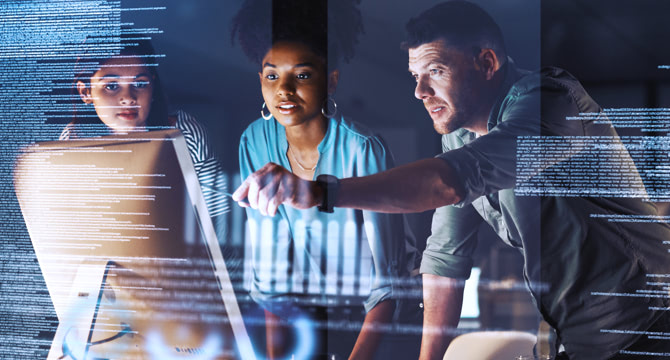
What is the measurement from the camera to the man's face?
5.50ft

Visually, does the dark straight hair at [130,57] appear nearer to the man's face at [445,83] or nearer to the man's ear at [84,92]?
the man's ear at [84,92]

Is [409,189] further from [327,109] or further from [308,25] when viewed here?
[308,25]

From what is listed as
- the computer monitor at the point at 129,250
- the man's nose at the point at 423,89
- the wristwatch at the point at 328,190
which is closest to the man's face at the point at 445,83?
the man's nose at the point at 423,89

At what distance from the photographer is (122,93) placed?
6.31 feet

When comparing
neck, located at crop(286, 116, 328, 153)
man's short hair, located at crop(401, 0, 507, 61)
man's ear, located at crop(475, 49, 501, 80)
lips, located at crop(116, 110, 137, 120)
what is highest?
man's short hair, located at crop(401, 0, 507, 61)

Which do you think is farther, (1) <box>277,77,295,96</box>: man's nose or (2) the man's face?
(1) <box>277,77,295,96</box>: man's nose

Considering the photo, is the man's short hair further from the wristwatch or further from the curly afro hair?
the wristwatch

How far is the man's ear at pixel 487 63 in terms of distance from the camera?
1.66 meters

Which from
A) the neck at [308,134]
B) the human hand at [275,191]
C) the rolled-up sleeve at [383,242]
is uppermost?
the neck at [308,134]

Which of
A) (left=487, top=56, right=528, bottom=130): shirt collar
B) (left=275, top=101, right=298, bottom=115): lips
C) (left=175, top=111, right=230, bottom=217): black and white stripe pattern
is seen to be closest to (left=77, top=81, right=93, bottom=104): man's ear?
(left=175, top=111, right=230, bottom=217): black and white stripe pattern

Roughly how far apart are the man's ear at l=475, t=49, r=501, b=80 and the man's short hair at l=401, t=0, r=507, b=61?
0.5 inches

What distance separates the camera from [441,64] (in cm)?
170

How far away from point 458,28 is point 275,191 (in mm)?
774

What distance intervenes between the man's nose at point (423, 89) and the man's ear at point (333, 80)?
0.25 meters
